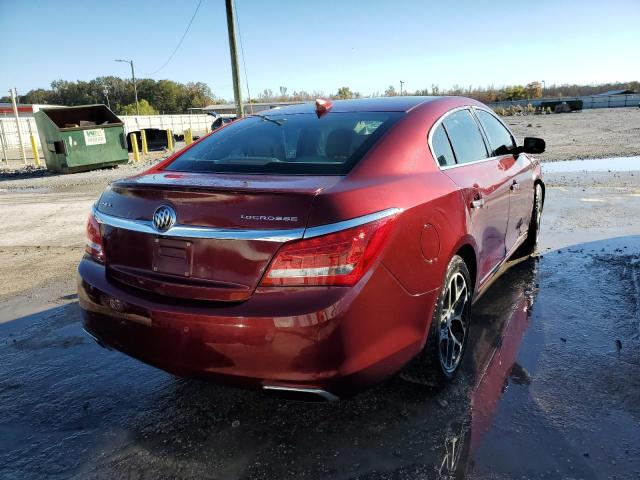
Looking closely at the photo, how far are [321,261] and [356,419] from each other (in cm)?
106

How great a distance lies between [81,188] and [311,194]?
12.8 meters

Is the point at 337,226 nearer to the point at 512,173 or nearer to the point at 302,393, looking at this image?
the point at 302,393

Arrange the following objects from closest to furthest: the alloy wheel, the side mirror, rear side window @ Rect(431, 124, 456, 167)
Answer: the alloy wheel < rear side window @ Rect(431, 124, 456, 167) < the side mirror

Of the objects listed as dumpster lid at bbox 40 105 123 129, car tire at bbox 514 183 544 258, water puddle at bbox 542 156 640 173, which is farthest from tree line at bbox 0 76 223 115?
car tire at bbox 514 183 544 258

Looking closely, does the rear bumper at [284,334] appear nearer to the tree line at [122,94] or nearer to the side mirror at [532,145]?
the side mirror at [532,145]

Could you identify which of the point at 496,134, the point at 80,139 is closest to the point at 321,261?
the point at 496,134

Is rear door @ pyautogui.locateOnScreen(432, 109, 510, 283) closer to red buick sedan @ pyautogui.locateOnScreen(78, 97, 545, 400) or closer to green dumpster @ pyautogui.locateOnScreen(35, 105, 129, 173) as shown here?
red buick sedan @ pyautogui.locateOnScreen(78, 97, 545, 400)

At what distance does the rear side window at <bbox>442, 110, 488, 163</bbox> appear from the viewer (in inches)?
134

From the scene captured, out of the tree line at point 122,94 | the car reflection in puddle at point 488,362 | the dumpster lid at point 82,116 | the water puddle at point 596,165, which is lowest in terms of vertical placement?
the car reflection in puddle at point 488,362

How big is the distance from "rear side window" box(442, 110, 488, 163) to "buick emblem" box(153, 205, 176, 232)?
1.88 metres

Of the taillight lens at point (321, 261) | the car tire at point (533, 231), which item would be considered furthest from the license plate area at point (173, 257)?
the car tire at point (533, 231)

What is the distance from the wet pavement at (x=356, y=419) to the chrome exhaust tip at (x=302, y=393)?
38 cm

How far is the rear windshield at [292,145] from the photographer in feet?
8.94

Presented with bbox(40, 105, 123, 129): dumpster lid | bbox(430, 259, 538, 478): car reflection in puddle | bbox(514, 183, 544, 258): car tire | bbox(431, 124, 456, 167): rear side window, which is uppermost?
bbox(40, 105, 123, 129): dumpster lid
